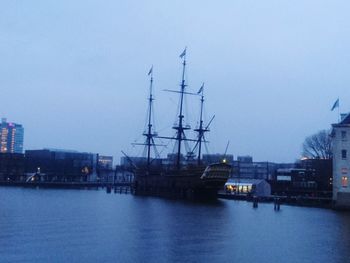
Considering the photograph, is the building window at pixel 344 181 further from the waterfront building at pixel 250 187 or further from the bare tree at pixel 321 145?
the bare tree at pixel 321 145

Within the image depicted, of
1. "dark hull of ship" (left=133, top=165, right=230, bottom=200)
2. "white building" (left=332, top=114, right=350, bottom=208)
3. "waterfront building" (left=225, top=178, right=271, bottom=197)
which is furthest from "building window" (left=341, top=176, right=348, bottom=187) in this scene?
"waterfront building" (left=225, top=178, right=271, bottom=197)

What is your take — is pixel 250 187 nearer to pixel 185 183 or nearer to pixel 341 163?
pixel 185 183

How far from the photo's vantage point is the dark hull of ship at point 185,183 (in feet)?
337

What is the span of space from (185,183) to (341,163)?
1539 inches

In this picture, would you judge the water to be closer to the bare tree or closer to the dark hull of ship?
the dark hull of ship

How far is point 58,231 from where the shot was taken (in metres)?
44.8

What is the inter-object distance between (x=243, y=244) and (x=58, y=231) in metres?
15.1

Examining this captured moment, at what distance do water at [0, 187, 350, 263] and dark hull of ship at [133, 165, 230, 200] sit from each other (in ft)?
127

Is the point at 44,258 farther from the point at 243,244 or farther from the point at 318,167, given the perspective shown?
the point at 318,167

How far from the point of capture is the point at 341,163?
79125 millimetres

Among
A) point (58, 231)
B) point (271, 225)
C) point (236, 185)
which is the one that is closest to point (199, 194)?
point (236, 185)

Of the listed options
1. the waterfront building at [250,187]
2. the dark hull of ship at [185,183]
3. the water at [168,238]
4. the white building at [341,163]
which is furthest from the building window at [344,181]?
the waterfront building at [250,187]

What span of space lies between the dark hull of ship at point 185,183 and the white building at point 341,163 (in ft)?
87.8

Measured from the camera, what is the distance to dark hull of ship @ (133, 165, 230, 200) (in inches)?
4048
